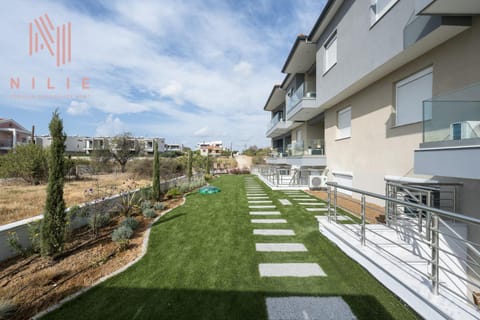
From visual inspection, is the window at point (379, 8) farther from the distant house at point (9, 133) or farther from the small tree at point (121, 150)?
the distant house at point (9, 133)

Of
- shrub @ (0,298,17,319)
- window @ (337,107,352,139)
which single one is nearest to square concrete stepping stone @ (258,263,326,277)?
shrub @ (0,298,17,319)

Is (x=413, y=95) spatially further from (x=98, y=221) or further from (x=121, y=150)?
(x=121, y=150)

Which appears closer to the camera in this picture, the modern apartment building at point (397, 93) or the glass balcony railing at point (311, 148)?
the modern apartment building at point (397, 93)

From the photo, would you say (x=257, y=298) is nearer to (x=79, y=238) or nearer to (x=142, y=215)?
(x=79, y=238)

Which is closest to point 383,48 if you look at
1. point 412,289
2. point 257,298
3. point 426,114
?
point 426,114

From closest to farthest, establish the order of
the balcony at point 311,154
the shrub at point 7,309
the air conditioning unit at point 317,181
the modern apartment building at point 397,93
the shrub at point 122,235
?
the shrub at point 7,309, the modern apartment building at point 397,93, the shrub at point 122,235, the air conditioning unit at point 317,181, the balcony at point 311,154

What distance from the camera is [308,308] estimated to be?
2.69 meters

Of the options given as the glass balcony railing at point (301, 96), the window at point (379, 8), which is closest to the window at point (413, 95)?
the window at point (379, 8)

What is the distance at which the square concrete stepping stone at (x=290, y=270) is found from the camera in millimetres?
3465

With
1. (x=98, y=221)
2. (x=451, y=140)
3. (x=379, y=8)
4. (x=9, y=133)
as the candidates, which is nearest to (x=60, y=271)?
(x=98, y=221)

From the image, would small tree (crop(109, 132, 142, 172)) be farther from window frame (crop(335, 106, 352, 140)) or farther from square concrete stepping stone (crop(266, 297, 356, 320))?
square concrete stepping stone (crop(266, 297, 356, 320))

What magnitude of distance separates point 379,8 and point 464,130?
5346 millimetres

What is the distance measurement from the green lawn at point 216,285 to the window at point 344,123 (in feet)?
22.7

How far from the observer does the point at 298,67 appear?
46.0ft
